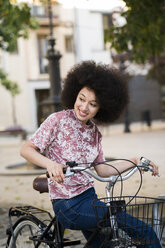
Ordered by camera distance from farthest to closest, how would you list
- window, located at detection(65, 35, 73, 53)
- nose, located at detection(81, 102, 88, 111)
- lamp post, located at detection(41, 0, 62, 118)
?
window, located at detection(65, 35, 73, 53) → lamp post, located at detection(41, 0, 62, 118) → nose, located at detection(81, 102, 88, 111)

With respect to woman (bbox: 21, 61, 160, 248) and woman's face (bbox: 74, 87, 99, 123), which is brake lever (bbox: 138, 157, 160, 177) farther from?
woman's face (bbox: 74, 87, 99, 123)

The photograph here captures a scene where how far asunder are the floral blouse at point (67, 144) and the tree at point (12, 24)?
521 centimetres

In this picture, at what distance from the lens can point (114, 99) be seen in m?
2.92

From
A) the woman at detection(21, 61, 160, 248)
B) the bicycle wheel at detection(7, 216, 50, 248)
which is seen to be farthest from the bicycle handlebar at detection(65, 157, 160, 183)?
the bicycle wheel at detection(7, 216, 50, 248)

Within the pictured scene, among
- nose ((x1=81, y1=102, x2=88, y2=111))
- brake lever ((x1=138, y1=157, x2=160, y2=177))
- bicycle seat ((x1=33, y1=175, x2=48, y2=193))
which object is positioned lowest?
bicycle seat ((x1=33, y1=175, x2=48, y2=193))

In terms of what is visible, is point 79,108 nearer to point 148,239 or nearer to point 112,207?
point 112,207

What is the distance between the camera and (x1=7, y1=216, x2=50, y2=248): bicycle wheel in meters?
3.13

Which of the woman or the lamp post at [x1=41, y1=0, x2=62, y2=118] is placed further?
the lamp post at [x1=41, y1=0, x2=62, y2=118]

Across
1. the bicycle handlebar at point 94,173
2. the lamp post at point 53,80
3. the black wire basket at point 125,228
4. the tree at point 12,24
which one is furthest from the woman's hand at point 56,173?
the lamp post at point 53,80

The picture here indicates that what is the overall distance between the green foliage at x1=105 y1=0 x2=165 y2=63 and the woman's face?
416cm

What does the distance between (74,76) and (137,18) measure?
14.0 ft

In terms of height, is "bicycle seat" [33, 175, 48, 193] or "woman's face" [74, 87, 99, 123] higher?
"woman's face" [74, 87, 99, 123]

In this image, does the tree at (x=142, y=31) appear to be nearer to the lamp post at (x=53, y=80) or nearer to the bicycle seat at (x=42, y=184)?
the lamp post at (x=53, y=80)

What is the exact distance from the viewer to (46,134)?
9.16 feet
